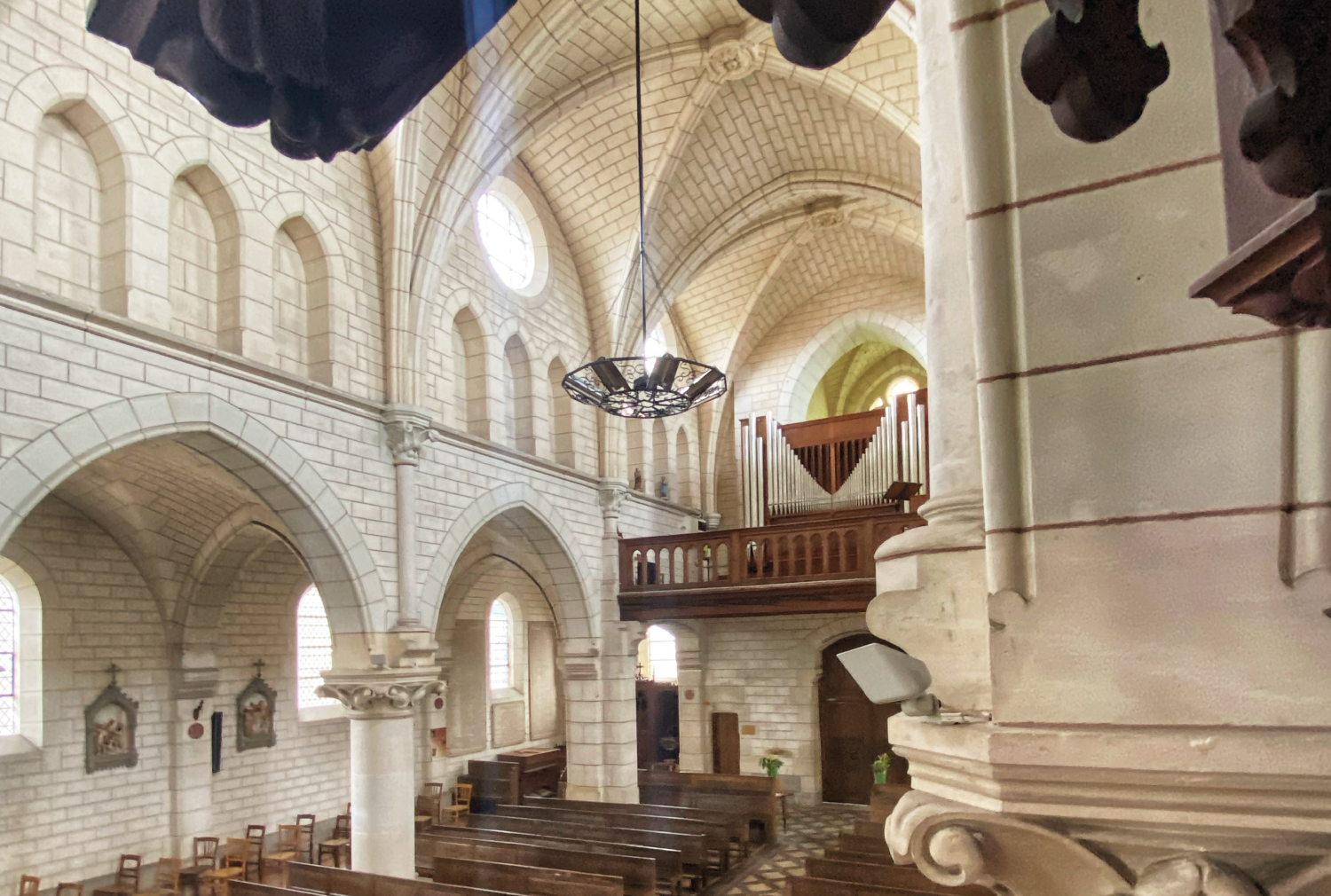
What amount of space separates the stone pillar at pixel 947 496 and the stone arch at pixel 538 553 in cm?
797

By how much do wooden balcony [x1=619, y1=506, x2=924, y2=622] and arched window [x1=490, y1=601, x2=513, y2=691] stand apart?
4.34m

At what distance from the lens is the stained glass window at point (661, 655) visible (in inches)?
771

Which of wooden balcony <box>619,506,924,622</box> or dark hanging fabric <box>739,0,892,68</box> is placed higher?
dark hanging fabric <box>739,0,892,68</box>

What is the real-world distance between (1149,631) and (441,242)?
9080mm

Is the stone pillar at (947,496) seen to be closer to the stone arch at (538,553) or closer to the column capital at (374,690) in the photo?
the column capital at (374,690)

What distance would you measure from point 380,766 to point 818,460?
905 cm

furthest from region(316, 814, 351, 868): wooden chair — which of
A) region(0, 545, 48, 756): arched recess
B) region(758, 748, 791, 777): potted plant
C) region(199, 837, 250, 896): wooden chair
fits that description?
region(758, 748, 791, 777): potted plant

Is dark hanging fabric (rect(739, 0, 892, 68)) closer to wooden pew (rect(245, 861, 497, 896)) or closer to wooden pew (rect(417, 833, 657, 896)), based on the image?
wooden pew (rect(245, 861, 497, 896))

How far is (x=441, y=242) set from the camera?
9930mm

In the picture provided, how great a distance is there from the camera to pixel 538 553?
12.8m

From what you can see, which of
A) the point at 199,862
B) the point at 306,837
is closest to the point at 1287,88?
the point at 199,862

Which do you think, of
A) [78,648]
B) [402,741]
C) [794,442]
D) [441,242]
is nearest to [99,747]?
[78,648]

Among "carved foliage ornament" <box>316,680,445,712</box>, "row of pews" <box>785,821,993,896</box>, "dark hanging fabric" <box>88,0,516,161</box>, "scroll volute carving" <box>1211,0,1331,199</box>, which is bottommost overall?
"row of pews" <box>785,821,993,896</box>

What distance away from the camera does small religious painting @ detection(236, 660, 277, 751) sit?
12.0 metres
